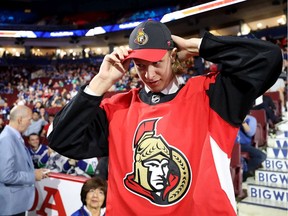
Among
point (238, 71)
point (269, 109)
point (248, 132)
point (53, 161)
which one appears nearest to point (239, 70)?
point (238, 71)

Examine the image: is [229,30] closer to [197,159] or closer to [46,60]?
[46,60]

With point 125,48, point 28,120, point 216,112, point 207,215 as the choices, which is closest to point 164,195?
point 207,215

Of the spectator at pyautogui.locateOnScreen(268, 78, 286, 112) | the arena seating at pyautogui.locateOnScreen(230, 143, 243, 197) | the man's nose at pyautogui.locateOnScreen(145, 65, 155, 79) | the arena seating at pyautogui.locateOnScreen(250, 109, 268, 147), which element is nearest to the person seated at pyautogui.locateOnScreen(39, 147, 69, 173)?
the arena seating at pyautogui.locateOnScreen(230, 143, 243, 197)

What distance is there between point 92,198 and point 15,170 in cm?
70

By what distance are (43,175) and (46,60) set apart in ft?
76.1

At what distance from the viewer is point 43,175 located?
9.89 feet

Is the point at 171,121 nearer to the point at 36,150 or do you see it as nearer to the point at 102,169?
the point at 102,169

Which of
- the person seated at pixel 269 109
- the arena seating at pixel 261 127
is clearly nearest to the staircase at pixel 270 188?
the arena seating at pixel 261 127

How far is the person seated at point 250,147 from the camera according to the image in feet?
14.5

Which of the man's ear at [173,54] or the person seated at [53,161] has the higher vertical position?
the man's ear at [173,54]

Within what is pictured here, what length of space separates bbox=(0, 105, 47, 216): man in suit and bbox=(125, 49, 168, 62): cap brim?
1855 millimetres

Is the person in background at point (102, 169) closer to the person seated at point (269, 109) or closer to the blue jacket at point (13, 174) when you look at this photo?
the blue jacket at point (13, 174)

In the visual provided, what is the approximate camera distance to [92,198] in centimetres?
248

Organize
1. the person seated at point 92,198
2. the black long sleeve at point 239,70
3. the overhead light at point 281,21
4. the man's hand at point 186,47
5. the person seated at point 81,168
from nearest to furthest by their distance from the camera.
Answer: the black long sleeve at point 239,70 → the man's hand at point 186,47 → the person seated at point 92,198 → the person seated at point 81,168 → the overhead light at point 281,21
